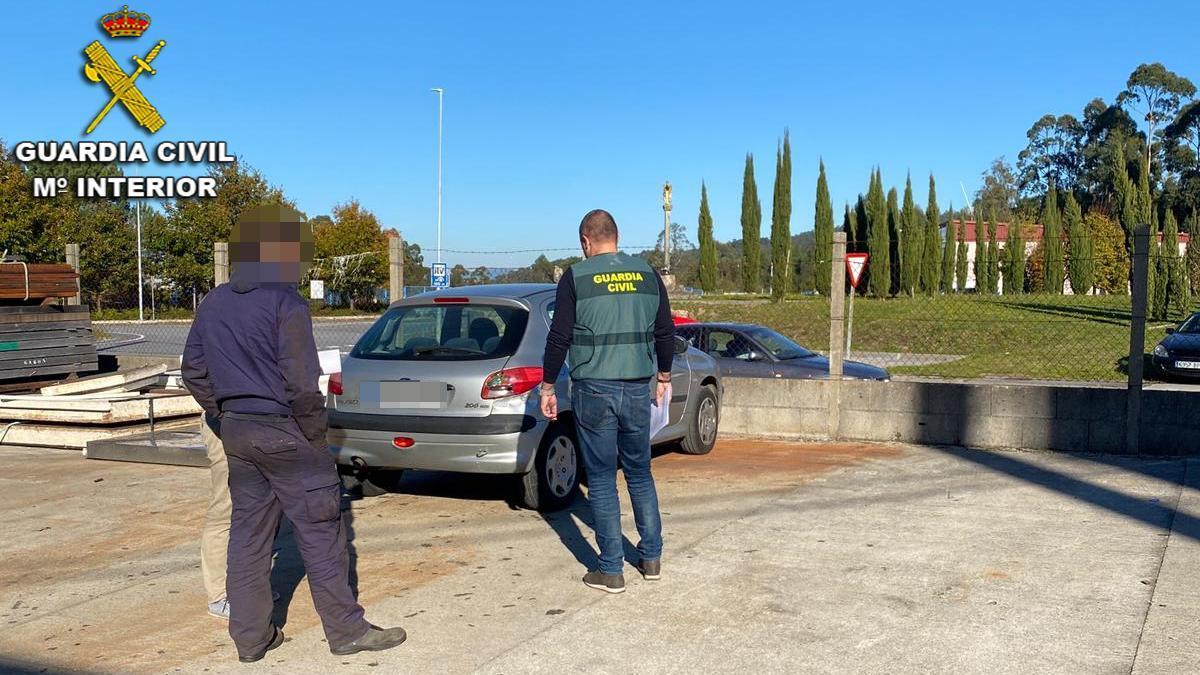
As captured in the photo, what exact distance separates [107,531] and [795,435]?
6.46m

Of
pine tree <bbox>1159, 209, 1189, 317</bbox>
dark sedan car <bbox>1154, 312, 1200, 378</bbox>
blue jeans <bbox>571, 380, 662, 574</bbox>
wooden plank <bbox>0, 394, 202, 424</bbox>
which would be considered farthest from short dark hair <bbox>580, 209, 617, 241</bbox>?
dark sedan car <bbox>1154, 312, 1200, 378</bbox>

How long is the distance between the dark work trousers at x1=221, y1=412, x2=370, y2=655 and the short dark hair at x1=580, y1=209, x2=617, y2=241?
1729 millimetres

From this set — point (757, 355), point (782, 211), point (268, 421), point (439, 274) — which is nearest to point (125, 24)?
point (439, 274)

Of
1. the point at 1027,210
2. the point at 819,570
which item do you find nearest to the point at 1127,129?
the point at 1027,210

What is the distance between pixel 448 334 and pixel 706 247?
48.0 metres

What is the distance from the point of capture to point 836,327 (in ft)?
33.6

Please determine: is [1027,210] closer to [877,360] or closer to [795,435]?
[877,360]

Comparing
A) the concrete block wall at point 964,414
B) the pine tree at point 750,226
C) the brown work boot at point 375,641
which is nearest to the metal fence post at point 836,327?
the concrete block wall at point 964,414

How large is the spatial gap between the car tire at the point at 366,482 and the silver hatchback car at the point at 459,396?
0.20 meters

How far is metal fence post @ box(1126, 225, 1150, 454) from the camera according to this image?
29.9 feet

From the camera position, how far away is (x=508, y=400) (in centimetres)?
675

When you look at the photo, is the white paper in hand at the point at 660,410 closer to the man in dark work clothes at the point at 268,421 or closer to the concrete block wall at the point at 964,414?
the man in dark work clothes at the point at 268,421

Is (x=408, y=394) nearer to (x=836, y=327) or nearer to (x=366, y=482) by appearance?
(x=366, y=482)

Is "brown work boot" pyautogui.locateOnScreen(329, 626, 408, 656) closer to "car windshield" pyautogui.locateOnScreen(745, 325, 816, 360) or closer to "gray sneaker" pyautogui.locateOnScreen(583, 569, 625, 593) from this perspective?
"gray sneaker" pyautogui.locateOnScreen(583, 569, 625, 593)
